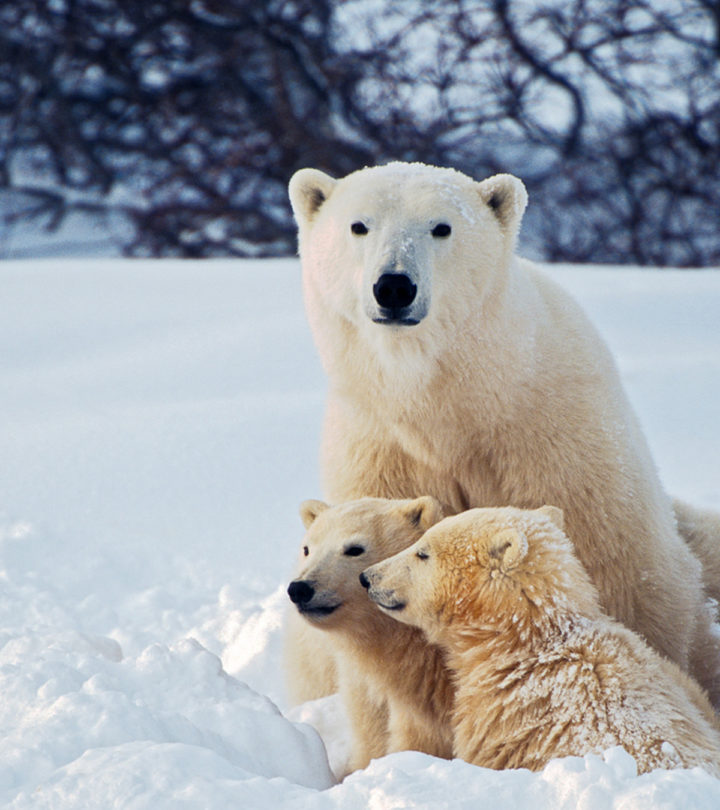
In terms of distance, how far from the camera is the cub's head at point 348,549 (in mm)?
2686

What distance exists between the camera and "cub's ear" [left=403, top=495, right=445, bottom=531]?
2805mm

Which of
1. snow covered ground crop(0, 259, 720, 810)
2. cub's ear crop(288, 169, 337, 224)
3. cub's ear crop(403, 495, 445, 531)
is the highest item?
cub's ear crop(288, 169, 337, 224)

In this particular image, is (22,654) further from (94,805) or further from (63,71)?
(63,71)

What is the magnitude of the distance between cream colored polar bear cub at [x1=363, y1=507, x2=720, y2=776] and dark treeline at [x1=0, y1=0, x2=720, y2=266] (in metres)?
9.92

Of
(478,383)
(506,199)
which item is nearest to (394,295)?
(478,383)

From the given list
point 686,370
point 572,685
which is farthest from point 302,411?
point 572,685

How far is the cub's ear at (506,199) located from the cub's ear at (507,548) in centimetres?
89

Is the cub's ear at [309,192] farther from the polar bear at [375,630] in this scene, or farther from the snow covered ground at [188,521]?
the snow covered ground at [188,521]

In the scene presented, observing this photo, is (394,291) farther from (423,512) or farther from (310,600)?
(310,600)

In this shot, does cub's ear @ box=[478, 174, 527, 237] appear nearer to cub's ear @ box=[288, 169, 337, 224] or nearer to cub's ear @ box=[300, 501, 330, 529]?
Result: cub's ear @ box=[288, 169, 337, 224]

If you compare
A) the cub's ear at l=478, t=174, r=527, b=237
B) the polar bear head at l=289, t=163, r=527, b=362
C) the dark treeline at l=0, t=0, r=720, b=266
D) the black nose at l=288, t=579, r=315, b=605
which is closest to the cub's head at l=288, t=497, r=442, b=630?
the black nose at l=288, t=579, r=315, b=605

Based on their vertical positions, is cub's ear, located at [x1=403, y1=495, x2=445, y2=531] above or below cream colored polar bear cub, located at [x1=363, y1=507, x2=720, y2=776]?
above

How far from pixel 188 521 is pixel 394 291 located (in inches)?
89.4

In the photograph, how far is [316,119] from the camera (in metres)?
12.9
